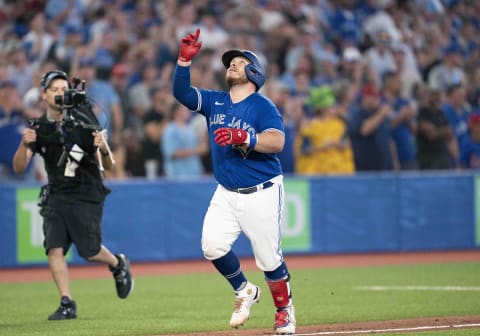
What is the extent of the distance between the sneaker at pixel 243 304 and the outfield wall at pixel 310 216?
7.45m

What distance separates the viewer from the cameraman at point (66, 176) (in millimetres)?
9477

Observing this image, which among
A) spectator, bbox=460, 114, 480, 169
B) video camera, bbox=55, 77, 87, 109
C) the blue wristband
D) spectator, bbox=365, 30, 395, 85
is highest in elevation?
spectator, bbox=365, 30, 395, 85

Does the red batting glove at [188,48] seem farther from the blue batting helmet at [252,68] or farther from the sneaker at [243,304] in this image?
the sneaker at [243,304]

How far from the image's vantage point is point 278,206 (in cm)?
809

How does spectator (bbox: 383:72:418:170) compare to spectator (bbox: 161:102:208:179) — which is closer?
spectator (bbox: 161:102:208:179)

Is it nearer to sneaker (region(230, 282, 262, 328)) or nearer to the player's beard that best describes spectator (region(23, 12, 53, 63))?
the player's beard

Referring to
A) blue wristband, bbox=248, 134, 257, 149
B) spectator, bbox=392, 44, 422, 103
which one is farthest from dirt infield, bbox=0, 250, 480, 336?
blue wristband, bbox=248, 134, 257, 149

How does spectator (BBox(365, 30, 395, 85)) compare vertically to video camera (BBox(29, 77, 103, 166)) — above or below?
above

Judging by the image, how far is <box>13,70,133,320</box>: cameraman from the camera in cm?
948

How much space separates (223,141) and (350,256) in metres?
9.30

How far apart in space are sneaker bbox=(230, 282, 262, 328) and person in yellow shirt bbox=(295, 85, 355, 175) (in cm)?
843

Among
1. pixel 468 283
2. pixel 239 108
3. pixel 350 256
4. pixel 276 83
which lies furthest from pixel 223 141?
pixel 276 83

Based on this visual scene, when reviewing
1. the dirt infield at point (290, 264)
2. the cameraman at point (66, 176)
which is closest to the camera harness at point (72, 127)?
the cameraman at point (66, 176)

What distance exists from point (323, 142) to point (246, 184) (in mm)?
8752
